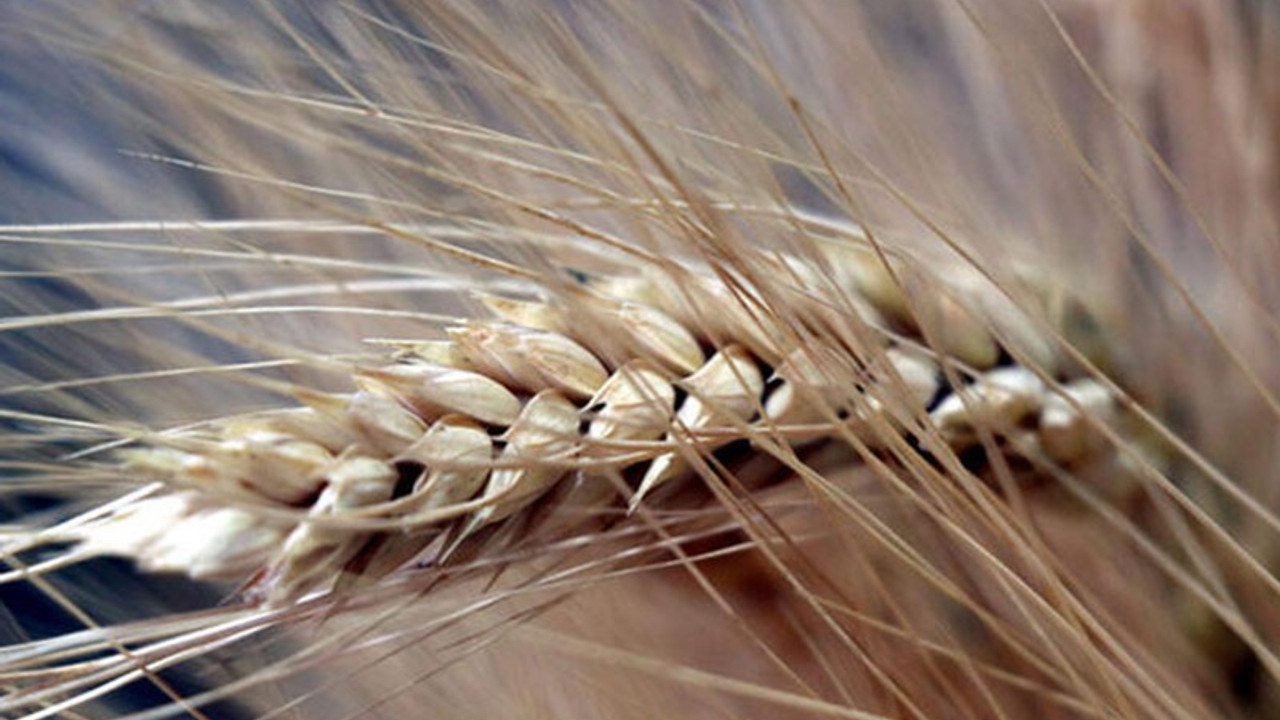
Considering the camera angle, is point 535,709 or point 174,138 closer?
point 174,138

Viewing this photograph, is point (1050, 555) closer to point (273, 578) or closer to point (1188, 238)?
point (273, 578)

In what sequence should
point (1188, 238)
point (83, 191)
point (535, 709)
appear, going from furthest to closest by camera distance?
point (83, 191) < point (1188, 238) < point (535, 709)

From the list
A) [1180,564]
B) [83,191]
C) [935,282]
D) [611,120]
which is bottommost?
[1180,564]

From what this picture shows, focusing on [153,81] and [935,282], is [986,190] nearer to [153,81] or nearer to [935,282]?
[935,282]

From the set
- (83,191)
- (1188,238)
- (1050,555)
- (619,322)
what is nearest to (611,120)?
(619,322)

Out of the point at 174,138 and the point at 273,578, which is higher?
→ the point at 174,138

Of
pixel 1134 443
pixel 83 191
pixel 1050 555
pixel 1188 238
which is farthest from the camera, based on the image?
pixel 83 191

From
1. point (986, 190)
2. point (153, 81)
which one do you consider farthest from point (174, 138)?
point (986, 190)
